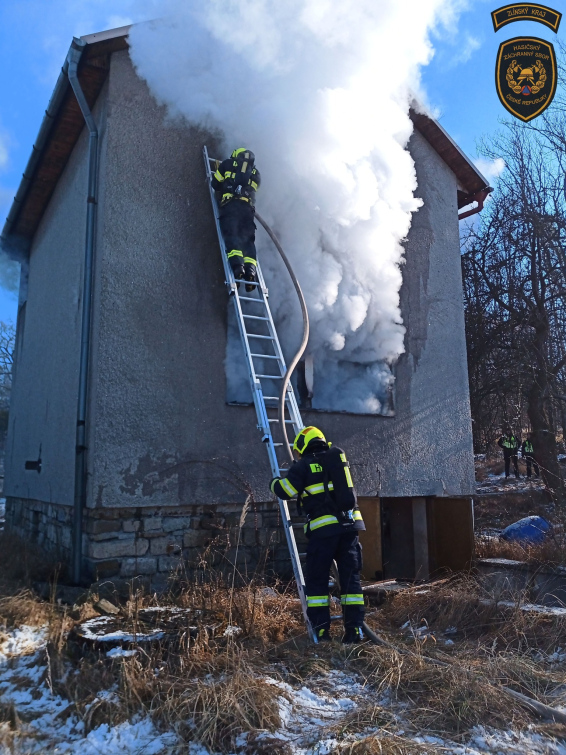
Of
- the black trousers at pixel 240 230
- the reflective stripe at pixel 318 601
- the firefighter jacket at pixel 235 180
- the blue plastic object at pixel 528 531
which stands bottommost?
the reflective stripe at pixel 318 601

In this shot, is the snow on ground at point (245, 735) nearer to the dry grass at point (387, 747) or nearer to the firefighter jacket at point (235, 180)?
the dry grass at point (387, 747)

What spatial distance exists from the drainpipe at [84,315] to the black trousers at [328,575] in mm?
2273

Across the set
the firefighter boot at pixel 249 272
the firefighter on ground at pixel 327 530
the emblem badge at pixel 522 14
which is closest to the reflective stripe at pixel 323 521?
the firefighter on ground at pixel 327 530

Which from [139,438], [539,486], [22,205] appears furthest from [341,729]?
[539,486]

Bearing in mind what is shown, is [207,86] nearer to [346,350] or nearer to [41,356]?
[346,350]

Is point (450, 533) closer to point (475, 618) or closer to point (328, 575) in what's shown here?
point (475, 618)

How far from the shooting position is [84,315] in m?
5.96

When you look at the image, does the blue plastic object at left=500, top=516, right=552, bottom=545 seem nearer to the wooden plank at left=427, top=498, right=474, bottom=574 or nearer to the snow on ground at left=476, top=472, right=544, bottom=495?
the wooden plank at left=427, top=498, right=474, bottom=574

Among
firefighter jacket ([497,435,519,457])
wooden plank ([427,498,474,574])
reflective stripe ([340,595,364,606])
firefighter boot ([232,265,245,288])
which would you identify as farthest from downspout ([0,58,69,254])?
Answer: firefighter jacket ([497,435,519,457])

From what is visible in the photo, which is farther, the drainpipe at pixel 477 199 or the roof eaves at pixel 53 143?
the drainpipe at pixel 477 199

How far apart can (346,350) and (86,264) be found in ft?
9.91

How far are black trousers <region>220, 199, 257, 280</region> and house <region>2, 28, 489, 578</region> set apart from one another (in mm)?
312

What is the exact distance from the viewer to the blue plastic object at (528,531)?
777 cm

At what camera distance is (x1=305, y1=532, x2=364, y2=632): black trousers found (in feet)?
14.5
